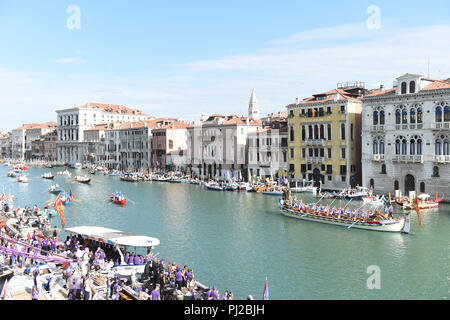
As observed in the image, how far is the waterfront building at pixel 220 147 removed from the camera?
190 ft

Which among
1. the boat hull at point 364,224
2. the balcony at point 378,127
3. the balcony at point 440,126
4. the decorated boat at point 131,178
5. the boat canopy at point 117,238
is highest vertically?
the balcony at point 378,127

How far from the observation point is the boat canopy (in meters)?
18.2

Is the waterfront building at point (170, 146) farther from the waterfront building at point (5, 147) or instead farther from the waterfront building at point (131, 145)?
the waterfront building at point (5, 147)

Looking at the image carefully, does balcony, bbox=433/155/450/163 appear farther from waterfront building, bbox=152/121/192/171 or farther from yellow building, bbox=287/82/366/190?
waterfront building, bbox=152/121/192/171

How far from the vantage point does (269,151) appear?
53.6m

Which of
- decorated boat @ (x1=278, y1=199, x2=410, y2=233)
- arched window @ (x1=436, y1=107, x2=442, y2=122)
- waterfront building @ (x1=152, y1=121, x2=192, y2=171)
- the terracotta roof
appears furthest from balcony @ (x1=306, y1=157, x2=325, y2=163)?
the terracotta roof

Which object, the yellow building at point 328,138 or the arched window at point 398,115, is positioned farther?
the yellow building at point 328,138

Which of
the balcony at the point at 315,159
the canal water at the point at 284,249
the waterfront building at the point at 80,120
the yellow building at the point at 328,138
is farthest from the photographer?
the waterfront building at the point at 80,120

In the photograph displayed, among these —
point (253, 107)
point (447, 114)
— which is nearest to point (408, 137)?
point (447, 114)

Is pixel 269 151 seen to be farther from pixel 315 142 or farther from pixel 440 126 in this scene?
pixel 440 126

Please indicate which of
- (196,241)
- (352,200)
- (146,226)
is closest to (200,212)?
(146,226)

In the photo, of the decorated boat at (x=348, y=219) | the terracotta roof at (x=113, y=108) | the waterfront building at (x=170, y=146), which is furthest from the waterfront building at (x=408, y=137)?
the terracotta roof at (x=113, y=108)

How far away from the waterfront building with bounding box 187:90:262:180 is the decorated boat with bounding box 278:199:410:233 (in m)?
23.8

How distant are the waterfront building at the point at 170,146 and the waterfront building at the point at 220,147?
3.86 m
